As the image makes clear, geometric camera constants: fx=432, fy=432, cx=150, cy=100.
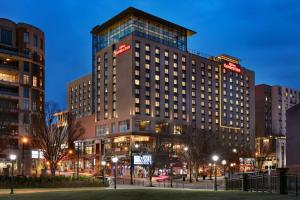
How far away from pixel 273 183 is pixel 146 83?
411 ft

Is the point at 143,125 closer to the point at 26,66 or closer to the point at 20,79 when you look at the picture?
the point at 26,66

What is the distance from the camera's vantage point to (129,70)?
155250 millimetres

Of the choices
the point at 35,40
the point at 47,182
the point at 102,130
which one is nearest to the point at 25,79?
the point at 35,40

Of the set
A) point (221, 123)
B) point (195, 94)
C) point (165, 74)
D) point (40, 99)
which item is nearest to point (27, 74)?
point (40, 99)

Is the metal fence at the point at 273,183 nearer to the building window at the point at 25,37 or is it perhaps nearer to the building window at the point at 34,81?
the building window at the point at 34,81

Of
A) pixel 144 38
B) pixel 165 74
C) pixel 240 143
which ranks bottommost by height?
pixel 240 143

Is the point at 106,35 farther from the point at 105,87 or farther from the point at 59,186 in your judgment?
the point at 59,186

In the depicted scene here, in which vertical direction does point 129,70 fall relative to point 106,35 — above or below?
below

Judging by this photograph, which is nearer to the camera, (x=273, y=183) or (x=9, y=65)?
(x=273, y=183)

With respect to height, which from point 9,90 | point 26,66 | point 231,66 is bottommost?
point 9,90

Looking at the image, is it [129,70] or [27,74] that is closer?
[27,74]

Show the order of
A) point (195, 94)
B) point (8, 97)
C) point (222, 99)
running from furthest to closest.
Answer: point (222, 99) < point (195, 94) < point (8, 97)

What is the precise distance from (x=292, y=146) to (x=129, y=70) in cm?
10560

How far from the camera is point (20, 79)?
107312 millimetres
